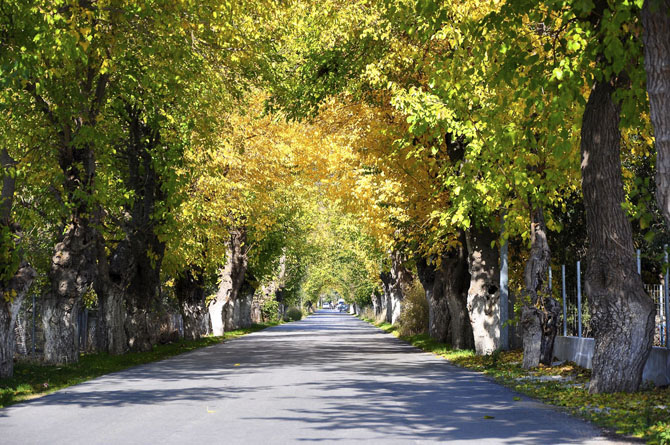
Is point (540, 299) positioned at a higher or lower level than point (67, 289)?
lower

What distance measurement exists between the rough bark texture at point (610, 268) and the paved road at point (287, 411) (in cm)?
141

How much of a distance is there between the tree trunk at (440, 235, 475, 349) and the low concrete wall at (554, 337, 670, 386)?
25.4ft

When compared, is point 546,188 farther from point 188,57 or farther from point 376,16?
point 188,57

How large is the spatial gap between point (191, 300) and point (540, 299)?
86.5 feet

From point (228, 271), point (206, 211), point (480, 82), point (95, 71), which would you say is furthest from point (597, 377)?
point (228, 271)

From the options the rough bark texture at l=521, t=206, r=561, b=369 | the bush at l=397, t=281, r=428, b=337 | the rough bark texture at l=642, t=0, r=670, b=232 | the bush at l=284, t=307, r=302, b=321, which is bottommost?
the bush at l=284, t=307, r=302, b=321

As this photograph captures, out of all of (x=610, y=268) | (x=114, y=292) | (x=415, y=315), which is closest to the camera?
(x=610, y=268)

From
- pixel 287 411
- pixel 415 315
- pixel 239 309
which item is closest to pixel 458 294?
pixel 415 315

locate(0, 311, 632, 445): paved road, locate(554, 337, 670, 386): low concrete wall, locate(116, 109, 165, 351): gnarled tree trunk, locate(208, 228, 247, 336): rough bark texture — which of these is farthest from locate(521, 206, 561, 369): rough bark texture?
locate(208, 228, 247, 336): rough bark texture

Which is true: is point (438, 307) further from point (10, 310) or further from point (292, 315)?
point (292, 315)

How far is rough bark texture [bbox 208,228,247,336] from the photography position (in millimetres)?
46188

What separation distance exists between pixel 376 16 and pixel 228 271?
92.1ft

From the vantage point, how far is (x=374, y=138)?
2697cm

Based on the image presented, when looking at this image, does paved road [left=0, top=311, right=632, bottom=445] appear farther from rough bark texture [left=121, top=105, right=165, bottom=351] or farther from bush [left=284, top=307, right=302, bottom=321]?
bush [left=284, top=307, right=302, bottom=321]
